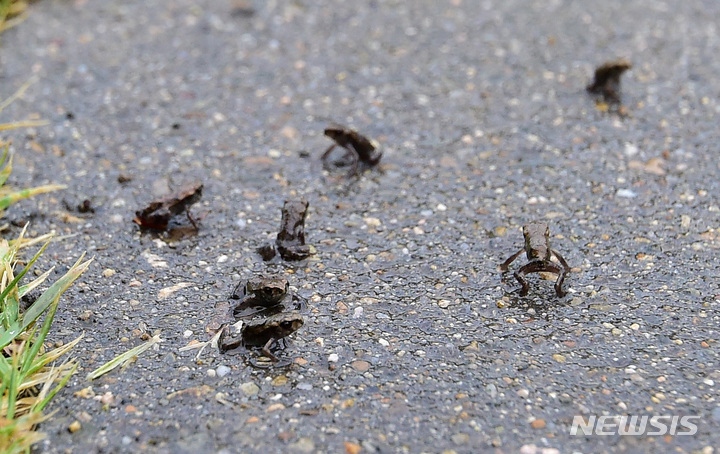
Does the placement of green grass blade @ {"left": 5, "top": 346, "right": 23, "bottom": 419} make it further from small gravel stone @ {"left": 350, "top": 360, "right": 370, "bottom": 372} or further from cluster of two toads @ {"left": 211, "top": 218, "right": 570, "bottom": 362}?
small gravel stone @ {"left": 350, "top": 360, "right": 370, "bottom": 372}

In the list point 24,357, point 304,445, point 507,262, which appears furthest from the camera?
point 507,262

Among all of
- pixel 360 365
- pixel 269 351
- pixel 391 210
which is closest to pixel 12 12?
pixel 391 210

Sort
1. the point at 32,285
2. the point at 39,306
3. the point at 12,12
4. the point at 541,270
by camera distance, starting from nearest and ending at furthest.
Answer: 1. the point at 39,306
2. the point at 32,285
3. the point at 541,270
4. the point at 12,12

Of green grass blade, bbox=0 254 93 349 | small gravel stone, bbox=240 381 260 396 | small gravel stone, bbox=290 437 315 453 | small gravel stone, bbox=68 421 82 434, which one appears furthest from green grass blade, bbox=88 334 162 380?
small gravel stone, bbox=290 437 315 453

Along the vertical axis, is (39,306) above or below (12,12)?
below

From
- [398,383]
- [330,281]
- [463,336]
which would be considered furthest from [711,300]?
[330,281]

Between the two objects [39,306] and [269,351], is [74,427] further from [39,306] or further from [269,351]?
[269,351]

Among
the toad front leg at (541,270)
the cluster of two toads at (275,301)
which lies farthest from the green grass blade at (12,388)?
the toad front leg at (541,270)
